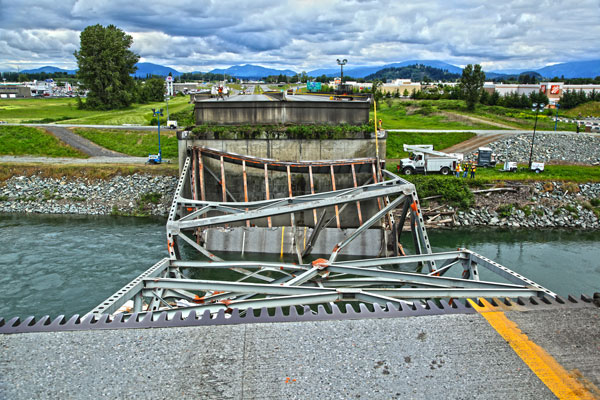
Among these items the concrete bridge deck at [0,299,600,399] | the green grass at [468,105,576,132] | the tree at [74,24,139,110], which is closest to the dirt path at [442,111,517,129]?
the green grass at [468,105,576,132]

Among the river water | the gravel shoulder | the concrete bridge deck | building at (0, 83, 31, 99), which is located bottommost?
the river water

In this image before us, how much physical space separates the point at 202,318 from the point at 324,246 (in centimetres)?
1560

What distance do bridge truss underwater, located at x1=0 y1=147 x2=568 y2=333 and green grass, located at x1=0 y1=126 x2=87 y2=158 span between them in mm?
23793

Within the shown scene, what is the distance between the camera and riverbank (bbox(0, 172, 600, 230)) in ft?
101

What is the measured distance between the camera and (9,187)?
3372cm

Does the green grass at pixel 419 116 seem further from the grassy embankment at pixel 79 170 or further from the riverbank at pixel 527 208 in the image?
the grassy embankment at pixel 79 170

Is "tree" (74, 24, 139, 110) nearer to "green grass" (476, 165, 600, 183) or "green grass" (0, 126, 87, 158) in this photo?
"green grass" (0, 126, 87, 158)

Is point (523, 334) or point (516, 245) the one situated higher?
point (523, 334)

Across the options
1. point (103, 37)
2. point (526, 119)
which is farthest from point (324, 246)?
point (103, 37)

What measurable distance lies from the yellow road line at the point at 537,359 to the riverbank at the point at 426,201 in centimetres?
2329

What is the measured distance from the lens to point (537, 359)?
640 cm

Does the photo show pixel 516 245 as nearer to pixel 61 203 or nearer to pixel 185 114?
pixel 61 203

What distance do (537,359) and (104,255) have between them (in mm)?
21370

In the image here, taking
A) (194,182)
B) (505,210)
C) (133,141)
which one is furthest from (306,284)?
(133,141)
